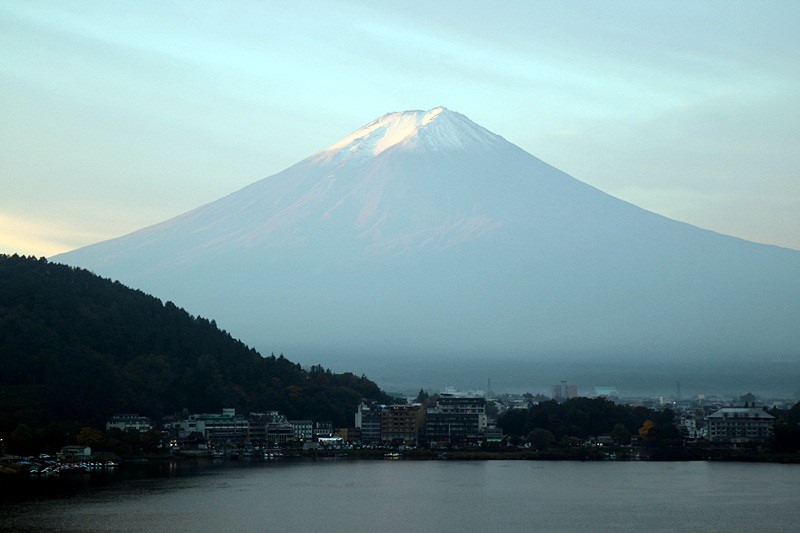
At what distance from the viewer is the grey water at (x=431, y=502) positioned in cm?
3145

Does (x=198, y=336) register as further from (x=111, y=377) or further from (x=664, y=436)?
(x=664, y=436)

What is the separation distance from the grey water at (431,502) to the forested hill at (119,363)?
→ 1232 centimetres

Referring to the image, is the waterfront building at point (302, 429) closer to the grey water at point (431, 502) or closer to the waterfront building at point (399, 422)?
Answer: the waterfront building at point (399, 422)

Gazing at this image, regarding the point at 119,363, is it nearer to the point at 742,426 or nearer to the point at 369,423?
the point at 369,423

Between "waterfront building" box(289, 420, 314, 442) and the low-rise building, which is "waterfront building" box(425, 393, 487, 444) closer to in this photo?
"waterfront building" box(289, 420, 314, 442)

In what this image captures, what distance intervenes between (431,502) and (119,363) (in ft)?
112

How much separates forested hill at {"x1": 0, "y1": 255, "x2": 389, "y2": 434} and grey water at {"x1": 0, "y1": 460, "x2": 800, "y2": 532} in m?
12.3

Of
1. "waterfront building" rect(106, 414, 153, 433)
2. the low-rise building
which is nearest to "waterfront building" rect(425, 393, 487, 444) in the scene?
the low-rise building

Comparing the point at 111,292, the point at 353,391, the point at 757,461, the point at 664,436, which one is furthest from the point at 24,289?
the point at 757,461

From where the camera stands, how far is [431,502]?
36500 mm

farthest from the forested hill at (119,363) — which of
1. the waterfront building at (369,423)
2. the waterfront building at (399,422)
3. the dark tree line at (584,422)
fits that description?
the dark tree line at (584,422)

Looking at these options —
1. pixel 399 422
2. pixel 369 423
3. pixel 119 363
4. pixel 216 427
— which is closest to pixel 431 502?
pixel 216 427

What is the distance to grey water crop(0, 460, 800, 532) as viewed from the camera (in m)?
31.5

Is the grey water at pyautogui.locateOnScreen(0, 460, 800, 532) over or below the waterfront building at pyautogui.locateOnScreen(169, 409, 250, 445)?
below
